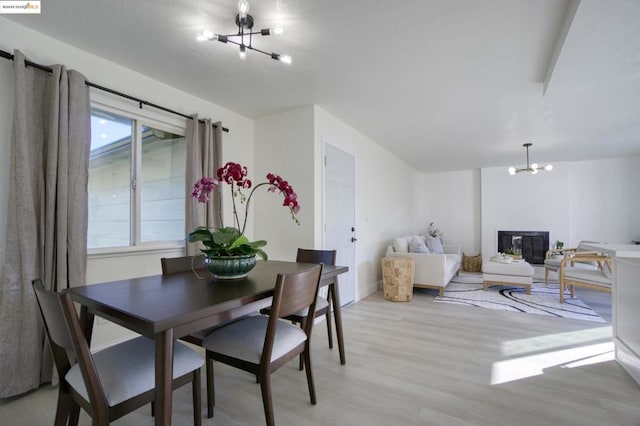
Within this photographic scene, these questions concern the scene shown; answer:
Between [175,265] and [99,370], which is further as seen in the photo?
[175,265]

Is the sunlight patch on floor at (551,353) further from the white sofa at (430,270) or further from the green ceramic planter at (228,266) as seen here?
the green ceramic planter at (228,266)

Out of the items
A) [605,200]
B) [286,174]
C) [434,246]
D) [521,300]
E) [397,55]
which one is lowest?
[521,300]

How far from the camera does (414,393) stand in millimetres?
1928

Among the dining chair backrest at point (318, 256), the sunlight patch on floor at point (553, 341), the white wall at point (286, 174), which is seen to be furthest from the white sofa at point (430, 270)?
the dining chair backrest at point (318, 256)

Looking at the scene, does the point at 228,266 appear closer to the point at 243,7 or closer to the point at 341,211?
the point at 243,7

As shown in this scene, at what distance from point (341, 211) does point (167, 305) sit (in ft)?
9.35

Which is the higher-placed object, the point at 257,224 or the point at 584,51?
the point at 584,51

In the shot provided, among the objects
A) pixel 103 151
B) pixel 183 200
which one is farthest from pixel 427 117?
pixel 103 151

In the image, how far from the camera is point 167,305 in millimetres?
1217

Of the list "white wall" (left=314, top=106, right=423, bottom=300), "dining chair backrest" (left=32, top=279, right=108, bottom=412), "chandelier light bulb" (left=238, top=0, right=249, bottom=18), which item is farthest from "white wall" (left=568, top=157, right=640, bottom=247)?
"dining chair backrest" (left=32, top=279, right=108, bottom=412)

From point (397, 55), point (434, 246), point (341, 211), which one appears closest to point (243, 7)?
point (397, 55)

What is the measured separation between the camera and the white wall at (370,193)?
150 inches

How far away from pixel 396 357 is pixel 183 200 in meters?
2.57

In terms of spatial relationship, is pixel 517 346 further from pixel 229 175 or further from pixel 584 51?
pixel 229 175
